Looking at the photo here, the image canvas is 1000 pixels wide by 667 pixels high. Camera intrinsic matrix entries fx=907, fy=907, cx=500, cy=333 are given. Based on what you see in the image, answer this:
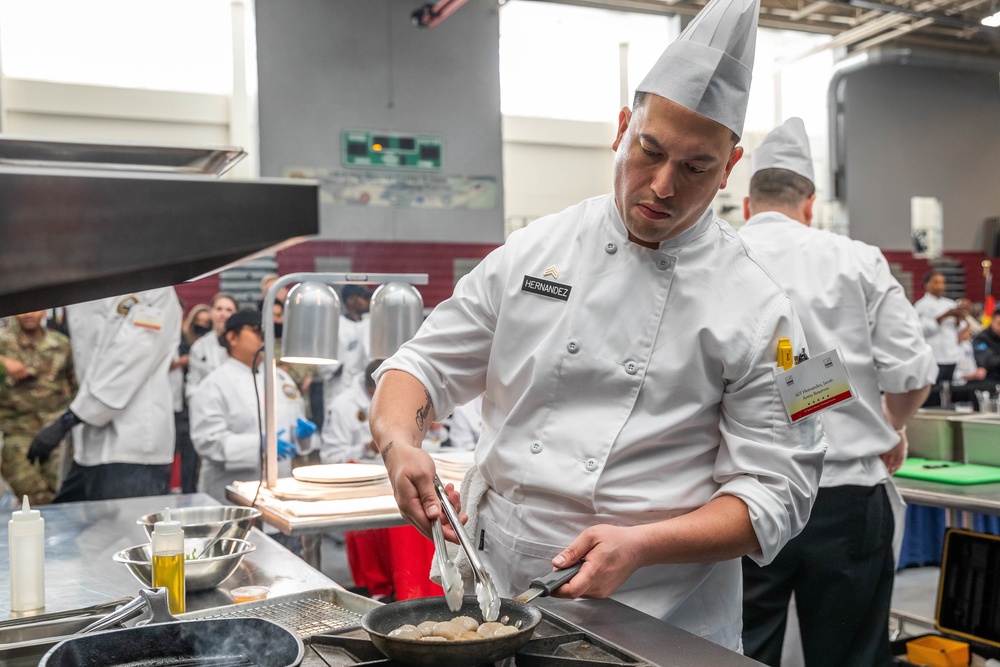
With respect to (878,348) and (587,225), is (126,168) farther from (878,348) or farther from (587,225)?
(878,348)

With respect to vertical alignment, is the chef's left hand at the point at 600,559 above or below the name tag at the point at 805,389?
below

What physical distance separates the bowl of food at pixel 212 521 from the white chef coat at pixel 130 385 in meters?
1.95

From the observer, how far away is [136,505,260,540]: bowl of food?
1.85 metres

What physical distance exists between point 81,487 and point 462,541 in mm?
3390

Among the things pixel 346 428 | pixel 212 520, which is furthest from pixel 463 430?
pixel 212 520

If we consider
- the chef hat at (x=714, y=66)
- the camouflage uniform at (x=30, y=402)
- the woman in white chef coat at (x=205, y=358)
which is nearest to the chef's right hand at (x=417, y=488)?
the chef hat at (x=714, y=66)

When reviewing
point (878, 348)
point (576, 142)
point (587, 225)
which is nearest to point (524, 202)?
point (576, 142)

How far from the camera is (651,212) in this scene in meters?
1.36

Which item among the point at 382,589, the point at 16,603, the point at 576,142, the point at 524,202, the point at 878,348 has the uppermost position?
the point at 576,142

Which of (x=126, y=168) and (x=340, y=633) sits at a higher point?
(x=126, y=168)

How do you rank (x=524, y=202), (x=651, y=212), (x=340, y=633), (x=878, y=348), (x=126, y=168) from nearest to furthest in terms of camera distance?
(x=126, y=168), (x=340, y=633), (x=651, y=212), (x=878, y=348), (x=524, y=202)

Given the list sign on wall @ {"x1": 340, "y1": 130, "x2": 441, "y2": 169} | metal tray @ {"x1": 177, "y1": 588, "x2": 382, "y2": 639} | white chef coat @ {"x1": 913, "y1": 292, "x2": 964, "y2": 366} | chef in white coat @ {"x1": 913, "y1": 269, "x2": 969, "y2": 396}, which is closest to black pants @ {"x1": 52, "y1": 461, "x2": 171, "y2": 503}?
metal tray @ {"x1": 177, "y1": 588, "x2": 382, "y2": 639}

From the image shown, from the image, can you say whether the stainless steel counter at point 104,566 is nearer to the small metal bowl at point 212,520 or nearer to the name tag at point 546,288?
the small metal bowl at point 212,520

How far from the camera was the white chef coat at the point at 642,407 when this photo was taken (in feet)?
4.46
